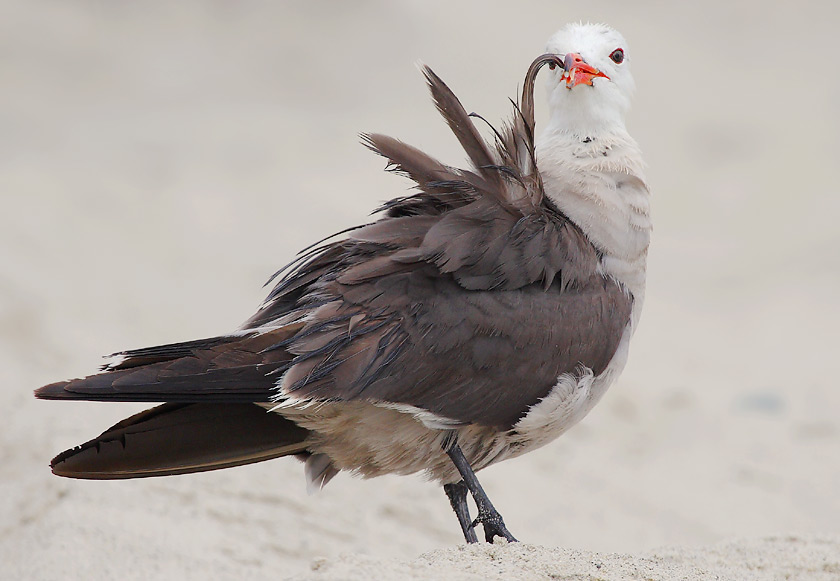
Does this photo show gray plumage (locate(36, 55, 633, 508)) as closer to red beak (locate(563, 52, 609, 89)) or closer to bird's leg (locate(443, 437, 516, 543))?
bird's leg (locate(443, 437, 516, 543))

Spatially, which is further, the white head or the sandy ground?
the sandy ground

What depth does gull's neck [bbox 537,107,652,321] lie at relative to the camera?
4.23m

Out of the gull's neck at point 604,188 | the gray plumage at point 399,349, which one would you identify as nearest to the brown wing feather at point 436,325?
the gray plumage at point 399,349

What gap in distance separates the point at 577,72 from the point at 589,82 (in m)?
0.07

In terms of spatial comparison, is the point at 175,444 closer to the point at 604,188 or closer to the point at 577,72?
the point at 604,188

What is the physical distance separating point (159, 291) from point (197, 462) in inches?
204

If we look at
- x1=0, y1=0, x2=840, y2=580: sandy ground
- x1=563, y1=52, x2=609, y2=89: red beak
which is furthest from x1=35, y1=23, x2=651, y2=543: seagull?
x1=0, y1=0, x2=840, y2=580: sandy ground

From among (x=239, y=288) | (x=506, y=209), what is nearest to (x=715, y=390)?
(x=239, y=288)

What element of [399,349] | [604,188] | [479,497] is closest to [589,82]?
[604,188]

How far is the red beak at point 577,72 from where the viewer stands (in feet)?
14.6

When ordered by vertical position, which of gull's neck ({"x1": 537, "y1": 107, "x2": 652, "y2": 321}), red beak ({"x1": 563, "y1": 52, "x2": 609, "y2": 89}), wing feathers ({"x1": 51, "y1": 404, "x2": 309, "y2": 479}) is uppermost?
red beak ({"x1": 563, "y1": 52, "x2": 609, "y2": 89})

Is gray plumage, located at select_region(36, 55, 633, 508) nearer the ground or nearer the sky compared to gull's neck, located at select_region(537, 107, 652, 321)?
nearer the ground

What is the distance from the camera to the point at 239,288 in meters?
9.20

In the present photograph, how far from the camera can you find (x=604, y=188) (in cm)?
430
